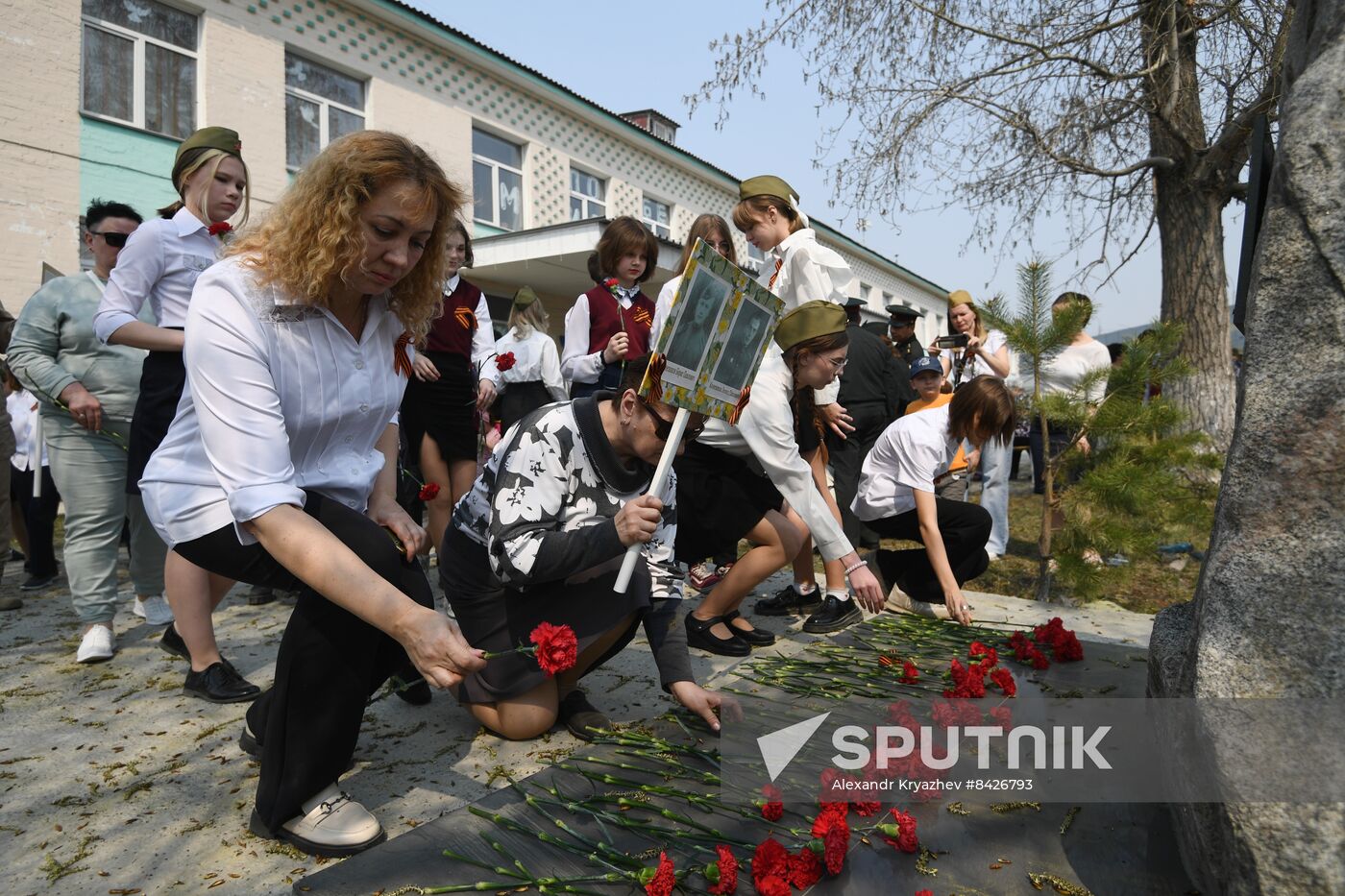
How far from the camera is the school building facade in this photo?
Result: 30.6 ft

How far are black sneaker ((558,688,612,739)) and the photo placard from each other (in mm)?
1080

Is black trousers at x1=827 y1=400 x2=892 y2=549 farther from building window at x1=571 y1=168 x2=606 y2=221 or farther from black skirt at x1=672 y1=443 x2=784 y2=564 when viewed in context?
building window at x1=571 y1=168 x2=606 y2=221

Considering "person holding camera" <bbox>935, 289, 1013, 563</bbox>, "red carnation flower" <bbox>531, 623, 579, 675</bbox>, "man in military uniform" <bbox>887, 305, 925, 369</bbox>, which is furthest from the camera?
"man in military uniform" <bbox>887, 305, 925, 369</bbox>

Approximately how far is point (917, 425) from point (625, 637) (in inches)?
83.4

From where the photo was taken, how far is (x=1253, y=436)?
66.5 inches

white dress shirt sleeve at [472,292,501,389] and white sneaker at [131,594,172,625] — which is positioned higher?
white dress shirt sleeve at [472,292,501,389]

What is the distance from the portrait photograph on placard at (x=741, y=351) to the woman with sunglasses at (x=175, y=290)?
2044mm

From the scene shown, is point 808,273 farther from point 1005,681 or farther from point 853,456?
point 1005,681

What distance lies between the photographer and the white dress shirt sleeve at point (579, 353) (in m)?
5.02

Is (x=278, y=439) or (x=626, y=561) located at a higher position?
(x=278, y=439)

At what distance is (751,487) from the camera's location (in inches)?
151

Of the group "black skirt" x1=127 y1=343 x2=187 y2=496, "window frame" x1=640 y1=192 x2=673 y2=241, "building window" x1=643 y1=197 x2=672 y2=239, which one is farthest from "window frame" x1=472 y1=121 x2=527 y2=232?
"black skirt" x1=127 y1=343 x2=187 y2=496

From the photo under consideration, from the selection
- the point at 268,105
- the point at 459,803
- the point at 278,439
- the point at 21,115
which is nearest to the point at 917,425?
the point at 459,803

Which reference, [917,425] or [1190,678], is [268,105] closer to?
[917,425]
